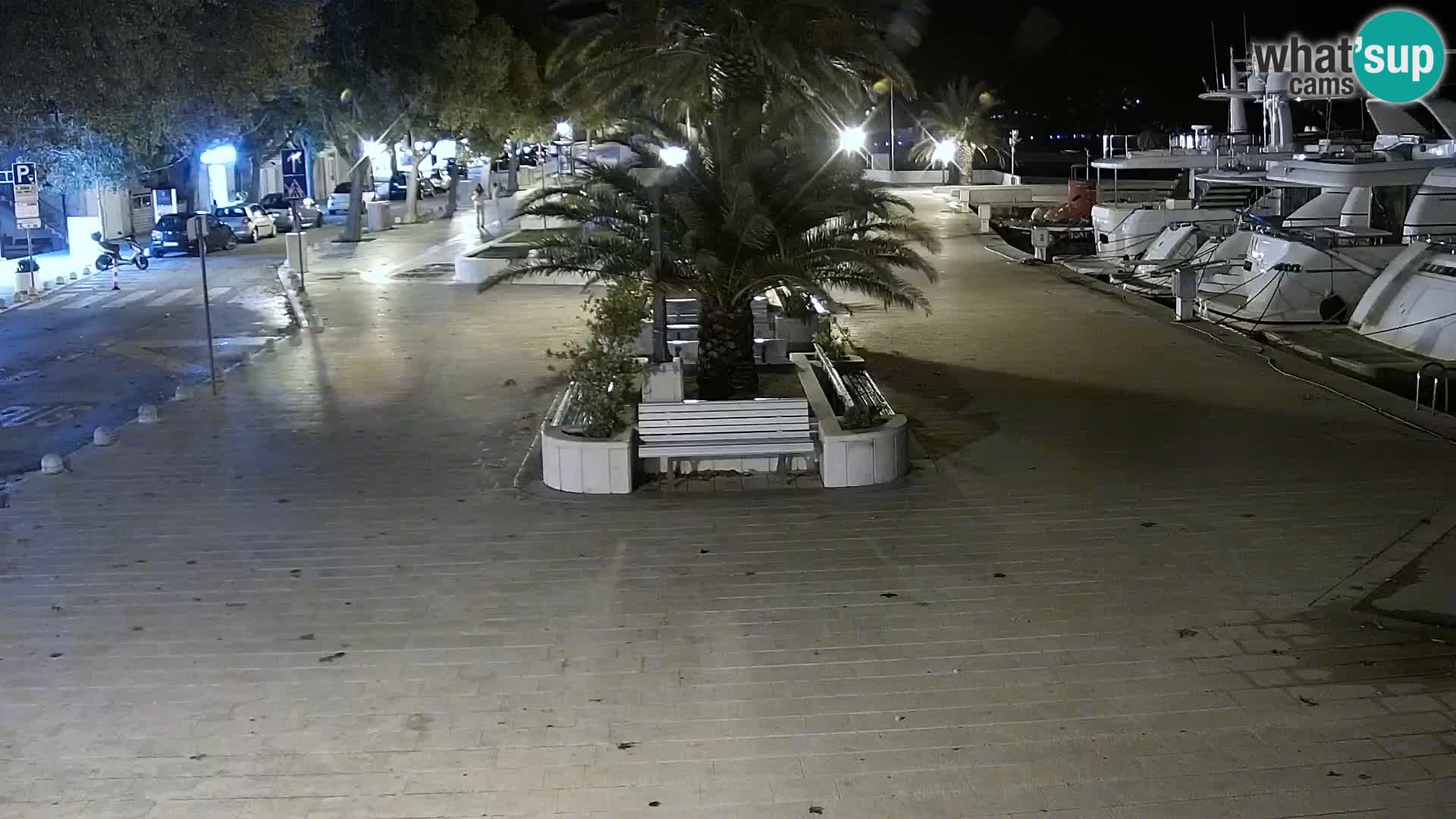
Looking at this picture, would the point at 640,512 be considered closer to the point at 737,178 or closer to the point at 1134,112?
the point at 737,178

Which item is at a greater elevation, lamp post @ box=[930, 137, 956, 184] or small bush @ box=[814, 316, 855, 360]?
lamp post @ box=[930, 137, 956, 184]

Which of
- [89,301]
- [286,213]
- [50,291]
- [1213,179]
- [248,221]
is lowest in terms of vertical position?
[89,301]

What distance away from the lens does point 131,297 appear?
93.5 feet

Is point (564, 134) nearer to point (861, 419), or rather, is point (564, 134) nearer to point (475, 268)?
point (475, 268)

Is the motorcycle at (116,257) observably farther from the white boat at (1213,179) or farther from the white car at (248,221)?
the white boat at (1213,179)

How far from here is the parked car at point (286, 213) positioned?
4600 centimetres

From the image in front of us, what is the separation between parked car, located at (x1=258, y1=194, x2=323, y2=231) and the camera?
46.0 meters

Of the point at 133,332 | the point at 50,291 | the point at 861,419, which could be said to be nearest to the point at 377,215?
the point at 50,291

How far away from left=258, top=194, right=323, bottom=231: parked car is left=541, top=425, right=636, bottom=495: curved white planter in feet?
116

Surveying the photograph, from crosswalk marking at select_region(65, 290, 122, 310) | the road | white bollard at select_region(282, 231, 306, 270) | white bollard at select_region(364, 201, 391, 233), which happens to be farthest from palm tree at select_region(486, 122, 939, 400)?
white bollard at select_region(364, 201, 391, 233)

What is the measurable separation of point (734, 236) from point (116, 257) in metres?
26.5

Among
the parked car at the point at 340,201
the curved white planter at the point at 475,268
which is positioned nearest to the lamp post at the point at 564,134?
the parked car at the point at 340,201

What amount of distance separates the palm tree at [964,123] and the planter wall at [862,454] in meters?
55.2

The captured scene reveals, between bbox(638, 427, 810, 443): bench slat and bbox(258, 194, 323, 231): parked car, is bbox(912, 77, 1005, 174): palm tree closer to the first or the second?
bbox(258, 194, 323, 231): parked car
